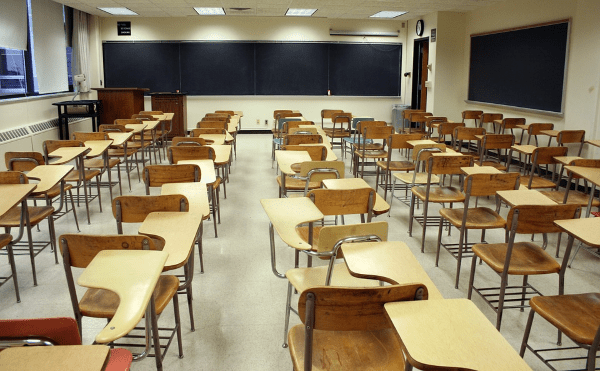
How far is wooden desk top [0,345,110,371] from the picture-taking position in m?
1.34

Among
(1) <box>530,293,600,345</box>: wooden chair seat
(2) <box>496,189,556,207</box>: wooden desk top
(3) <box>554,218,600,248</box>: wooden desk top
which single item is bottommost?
(1) <box>530,293,600,345</box>: wooden chair seat

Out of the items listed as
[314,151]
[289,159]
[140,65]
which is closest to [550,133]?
[314,151]

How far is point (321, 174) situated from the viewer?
14.8ft

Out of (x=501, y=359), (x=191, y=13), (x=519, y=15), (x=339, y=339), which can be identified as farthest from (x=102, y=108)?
(x=501, y=359)

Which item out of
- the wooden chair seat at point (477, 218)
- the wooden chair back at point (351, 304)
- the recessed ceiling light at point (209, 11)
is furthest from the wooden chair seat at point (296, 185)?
the recessed ceiling light at point (209, 11)

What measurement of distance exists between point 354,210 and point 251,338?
104 cm

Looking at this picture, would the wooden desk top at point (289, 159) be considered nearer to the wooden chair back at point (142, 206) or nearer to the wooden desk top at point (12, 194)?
the wooden chair back at point (142, 206)

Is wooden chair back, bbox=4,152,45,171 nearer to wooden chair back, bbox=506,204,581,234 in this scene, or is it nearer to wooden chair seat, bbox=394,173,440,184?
wooden chair seat, bbox=394,173,440,184

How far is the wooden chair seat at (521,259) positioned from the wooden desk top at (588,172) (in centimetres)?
117

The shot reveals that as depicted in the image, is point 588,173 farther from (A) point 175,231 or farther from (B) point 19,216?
(B) point 19,216

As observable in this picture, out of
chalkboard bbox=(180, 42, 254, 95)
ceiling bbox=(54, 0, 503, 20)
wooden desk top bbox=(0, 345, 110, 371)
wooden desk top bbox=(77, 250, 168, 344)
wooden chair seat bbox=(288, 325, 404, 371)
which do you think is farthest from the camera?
chalkboard bbox=(180, 42, 254, 95)

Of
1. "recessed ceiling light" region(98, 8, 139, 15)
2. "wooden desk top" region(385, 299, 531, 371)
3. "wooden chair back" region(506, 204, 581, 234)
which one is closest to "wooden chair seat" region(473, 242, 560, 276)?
"wooden chair back" region(506, 204, 581, 234)

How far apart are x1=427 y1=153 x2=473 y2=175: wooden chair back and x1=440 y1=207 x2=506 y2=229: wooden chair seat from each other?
520 millimetres

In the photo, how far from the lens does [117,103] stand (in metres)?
10.5
